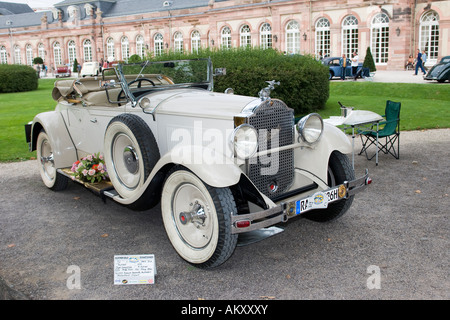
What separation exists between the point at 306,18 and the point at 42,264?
36263 millimetres

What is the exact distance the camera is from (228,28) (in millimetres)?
43156

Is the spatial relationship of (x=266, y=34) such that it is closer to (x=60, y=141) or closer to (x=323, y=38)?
(x=323, y=38)

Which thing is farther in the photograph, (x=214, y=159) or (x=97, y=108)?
(x=97, y=108)

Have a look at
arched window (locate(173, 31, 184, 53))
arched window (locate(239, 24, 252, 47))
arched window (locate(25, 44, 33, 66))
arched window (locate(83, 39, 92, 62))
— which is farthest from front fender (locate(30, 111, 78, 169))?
arched window (locate(25, 44, 33, 66))

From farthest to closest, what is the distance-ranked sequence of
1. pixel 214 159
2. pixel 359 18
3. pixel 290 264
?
1. pixel 359 18
2. pixel 290 264
3. pixel 214 159

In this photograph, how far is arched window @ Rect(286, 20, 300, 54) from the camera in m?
38.4

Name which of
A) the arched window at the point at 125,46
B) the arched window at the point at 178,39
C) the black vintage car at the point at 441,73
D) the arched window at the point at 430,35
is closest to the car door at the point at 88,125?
the black vintage car at the point at 441,73

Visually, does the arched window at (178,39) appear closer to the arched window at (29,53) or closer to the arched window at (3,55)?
the arched window at (29,53)

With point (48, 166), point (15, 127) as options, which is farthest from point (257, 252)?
point (15, 127)

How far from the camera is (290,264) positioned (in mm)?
4156
